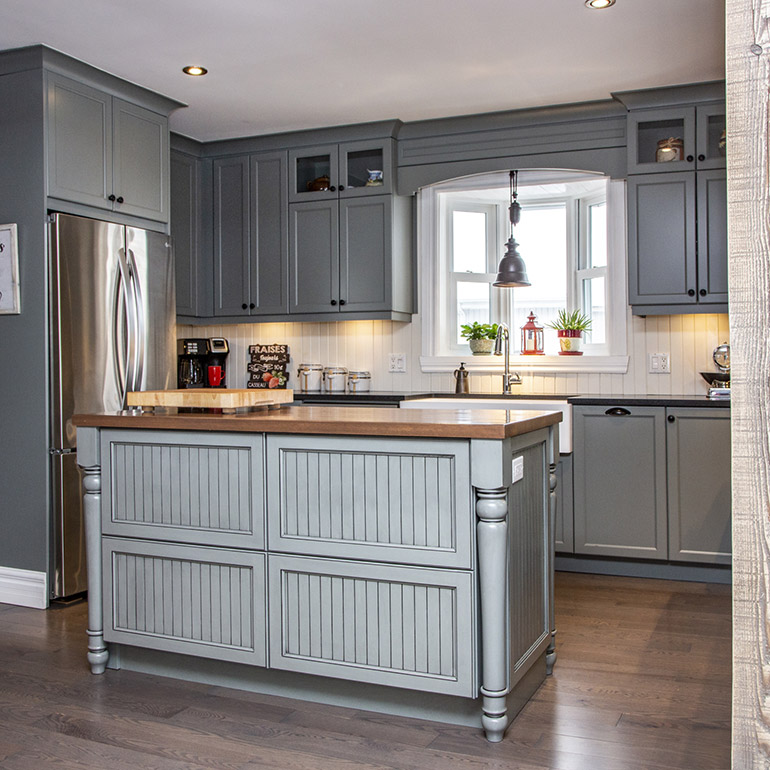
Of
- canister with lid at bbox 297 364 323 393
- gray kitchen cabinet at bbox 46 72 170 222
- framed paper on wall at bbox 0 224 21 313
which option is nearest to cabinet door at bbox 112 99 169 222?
gray kitchen cabinet at bbox 46 72 170 222

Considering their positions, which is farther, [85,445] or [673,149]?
[673,149]

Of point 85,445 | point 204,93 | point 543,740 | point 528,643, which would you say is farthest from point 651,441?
point 204,93

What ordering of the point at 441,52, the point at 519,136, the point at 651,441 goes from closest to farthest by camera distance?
the point at 441,52 < the point at 651,441 < the point at 519,136

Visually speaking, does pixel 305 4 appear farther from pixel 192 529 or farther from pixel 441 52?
pixel 192 529

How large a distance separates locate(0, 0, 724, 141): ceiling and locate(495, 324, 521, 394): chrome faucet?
4.24ft

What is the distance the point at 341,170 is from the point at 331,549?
3.06 m

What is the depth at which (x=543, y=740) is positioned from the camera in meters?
2.26

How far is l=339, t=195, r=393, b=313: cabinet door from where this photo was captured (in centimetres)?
478

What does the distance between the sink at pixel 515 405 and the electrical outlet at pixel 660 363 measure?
0.68 metres

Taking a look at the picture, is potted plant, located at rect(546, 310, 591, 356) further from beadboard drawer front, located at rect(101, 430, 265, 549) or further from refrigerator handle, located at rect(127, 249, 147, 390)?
beadboard drawer front, located at rect(101, 430, 265, 549)

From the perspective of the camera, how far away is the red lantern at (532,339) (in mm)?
4879

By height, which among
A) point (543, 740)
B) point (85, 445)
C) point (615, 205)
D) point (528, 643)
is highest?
point (615, 205)

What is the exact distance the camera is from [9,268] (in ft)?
12.2

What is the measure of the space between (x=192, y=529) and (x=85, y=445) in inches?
20.6
